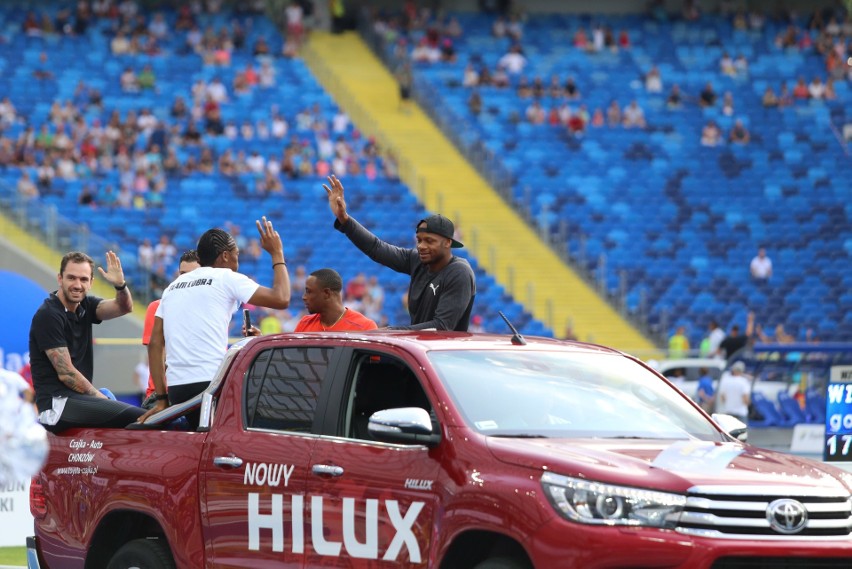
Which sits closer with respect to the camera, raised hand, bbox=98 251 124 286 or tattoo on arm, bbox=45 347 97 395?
tattoo on arm, bbox=45 347 97 395

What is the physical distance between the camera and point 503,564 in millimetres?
6648

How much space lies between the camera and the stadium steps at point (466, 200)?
31297mm

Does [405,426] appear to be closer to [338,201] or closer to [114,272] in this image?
[338,201]

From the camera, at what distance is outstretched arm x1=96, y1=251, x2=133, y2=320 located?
34.1 feet

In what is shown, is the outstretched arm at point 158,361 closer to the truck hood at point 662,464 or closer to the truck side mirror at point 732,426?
the truck hood at point 662,464

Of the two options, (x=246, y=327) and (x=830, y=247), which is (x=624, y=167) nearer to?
(x=830, y=247)

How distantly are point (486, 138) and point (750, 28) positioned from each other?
10.7 m

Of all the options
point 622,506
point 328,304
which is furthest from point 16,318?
point 622,506

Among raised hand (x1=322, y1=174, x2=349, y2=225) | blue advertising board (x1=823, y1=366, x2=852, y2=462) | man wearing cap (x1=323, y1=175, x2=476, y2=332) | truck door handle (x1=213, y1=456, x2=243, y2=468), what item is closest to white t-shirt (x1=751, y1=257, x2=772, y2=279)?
blue advertising board (x1=823, y1=366, x2=852, y2=462)

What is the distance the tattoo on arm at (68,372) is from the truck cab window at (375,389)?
8.40ft

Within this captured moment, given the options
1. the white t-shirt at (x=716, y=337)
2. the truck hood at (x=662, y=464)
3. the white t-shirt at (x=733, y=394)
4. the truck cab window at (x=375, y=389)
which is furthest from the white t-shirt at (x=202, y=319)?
the white t-shirt at (x=716, y=337)

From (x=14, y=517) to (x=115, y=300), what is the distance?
3.77 meters

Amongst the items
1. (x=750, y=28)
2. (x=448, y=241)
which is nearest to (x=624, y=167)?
(x=750, y=28)

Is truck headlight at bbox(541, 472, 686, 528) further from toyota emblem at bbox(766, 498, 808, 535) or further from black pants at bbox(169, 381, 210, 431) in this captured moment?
black pants at bbox(169, 381, 210, 431)
